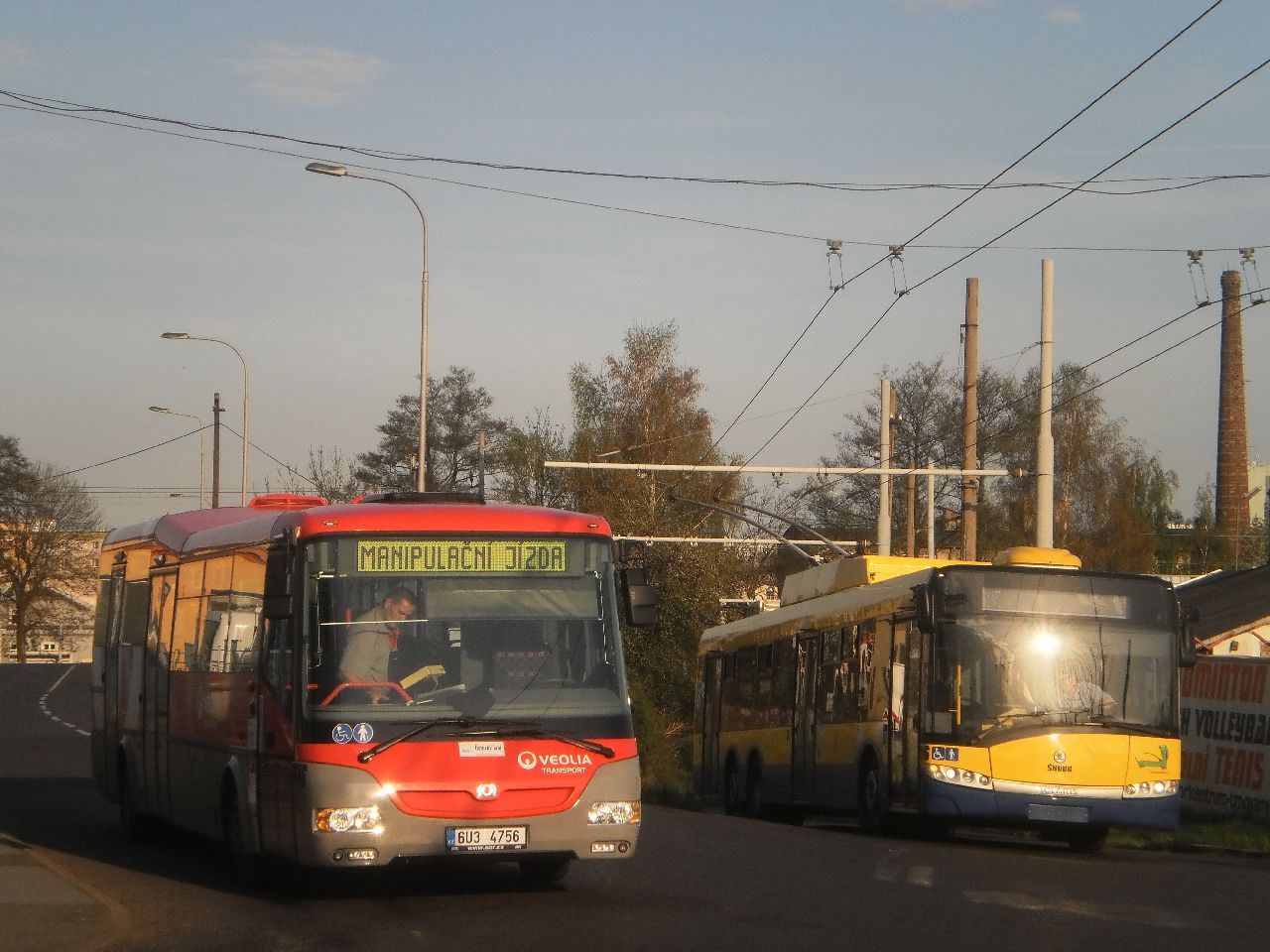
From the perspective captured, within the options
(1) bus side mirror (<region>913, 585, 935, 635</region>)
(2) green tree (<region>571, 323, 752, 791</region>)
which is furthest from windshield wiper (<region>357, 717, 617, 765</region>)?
(2) green tree (<region>571, 323, 752, 791</region>)

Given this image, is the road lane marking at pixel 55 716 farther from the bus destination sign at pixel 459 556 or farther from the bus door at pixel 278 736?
the bus destination sign at pixel 459 556

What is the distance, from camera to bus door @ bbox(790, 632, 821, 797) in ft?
74.6

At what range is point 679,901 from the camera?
11.8 metres

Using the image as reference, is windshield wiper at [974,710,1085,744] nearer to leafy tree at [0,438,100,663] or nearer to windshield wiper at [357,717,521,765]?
windshield wiper at [357,717,521,765]

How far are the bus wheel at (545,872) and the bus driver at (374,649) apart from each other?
7.19 feet

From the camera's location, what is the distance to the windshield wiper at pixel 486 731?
11391mm

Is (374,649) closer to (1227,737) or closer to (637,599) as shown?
(637,599)

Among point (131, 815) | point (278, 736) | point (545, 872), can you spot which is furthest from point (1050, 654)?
point (131, 815)

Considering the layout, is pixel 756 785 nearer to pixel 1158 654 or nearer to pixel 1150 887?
pixel 1158 654

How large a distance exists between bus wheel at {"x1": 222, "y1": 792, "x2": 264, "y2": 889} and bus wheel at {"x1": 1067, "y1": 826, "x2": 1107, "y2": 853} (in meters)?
8.89

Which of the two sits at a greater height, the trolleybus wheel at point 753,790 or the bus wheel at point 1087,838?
the bus wheel at point 1087,838

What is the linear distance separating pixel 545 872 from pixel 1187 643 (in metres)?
7.66

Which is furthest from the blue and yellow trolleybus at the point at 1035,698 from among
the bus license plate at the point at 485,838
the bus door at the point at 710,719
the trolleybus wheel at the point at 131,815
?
the bus door at the point at 710,719

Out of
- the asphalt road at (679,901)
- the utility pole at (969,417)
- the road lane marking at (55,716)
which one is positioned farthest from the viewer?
the road lane marking at (55,716)
